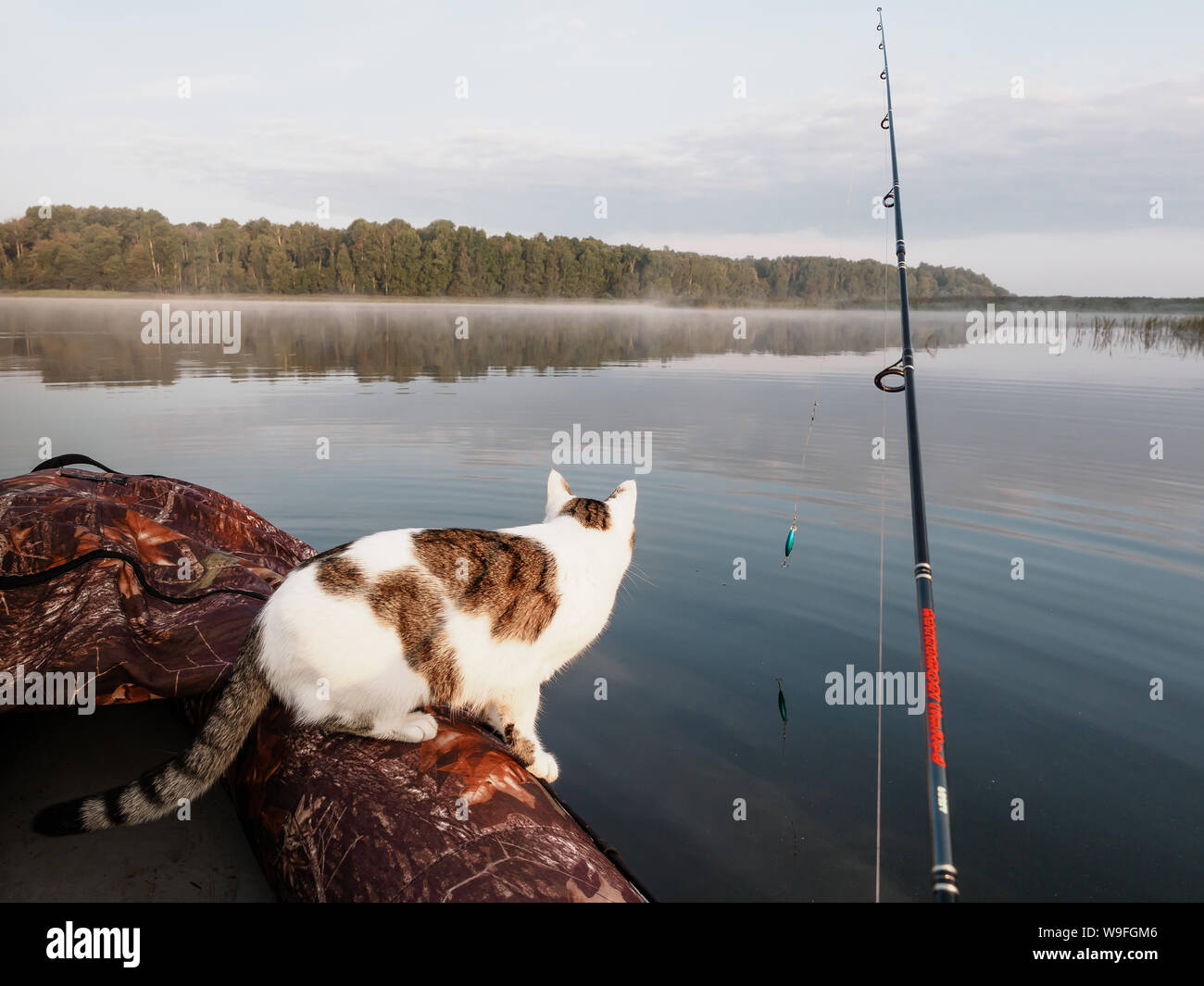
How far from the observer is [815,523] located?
7832mm

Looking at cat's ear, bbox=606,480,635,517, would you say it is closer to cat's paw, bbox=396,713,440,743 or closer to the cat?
the cat

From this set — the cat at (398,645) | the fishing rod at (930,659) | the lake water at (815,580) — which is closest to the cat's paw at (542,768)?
the cat at (398,645)

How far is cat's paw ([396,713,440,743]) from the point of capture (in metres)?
2.79

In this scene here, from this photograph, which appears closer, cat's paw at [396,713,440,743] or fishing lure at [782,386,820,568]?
cat's paw at [396,713,440,743]

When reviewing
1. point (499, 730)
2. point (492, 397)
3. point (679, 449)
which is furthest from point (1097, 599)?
point (492, 397)

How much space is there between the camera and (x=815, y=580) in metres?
6.31

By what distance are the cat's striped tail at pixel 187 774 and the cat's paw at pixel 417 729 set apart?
0.49 meters

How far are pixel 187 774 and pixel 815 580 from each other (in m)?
4.89

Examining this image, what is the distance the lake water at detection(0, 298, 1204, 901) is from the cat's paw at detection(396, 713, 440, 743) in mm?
1048

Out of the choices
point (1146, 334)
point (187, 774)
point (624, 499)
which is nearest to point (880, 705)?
point (624, 499)

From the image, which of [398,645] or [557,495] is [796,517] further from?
[398,645]

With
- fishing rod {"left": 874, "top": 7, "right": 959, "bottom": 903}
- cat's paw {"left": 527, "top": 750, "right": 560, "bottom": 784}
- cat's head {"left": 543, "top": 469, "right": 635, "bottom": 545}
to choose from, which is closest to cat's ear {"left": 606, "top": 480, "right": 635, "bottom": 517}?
cat's head {"left": 543, "top": 469, "right": 635, "bottom": 545}
